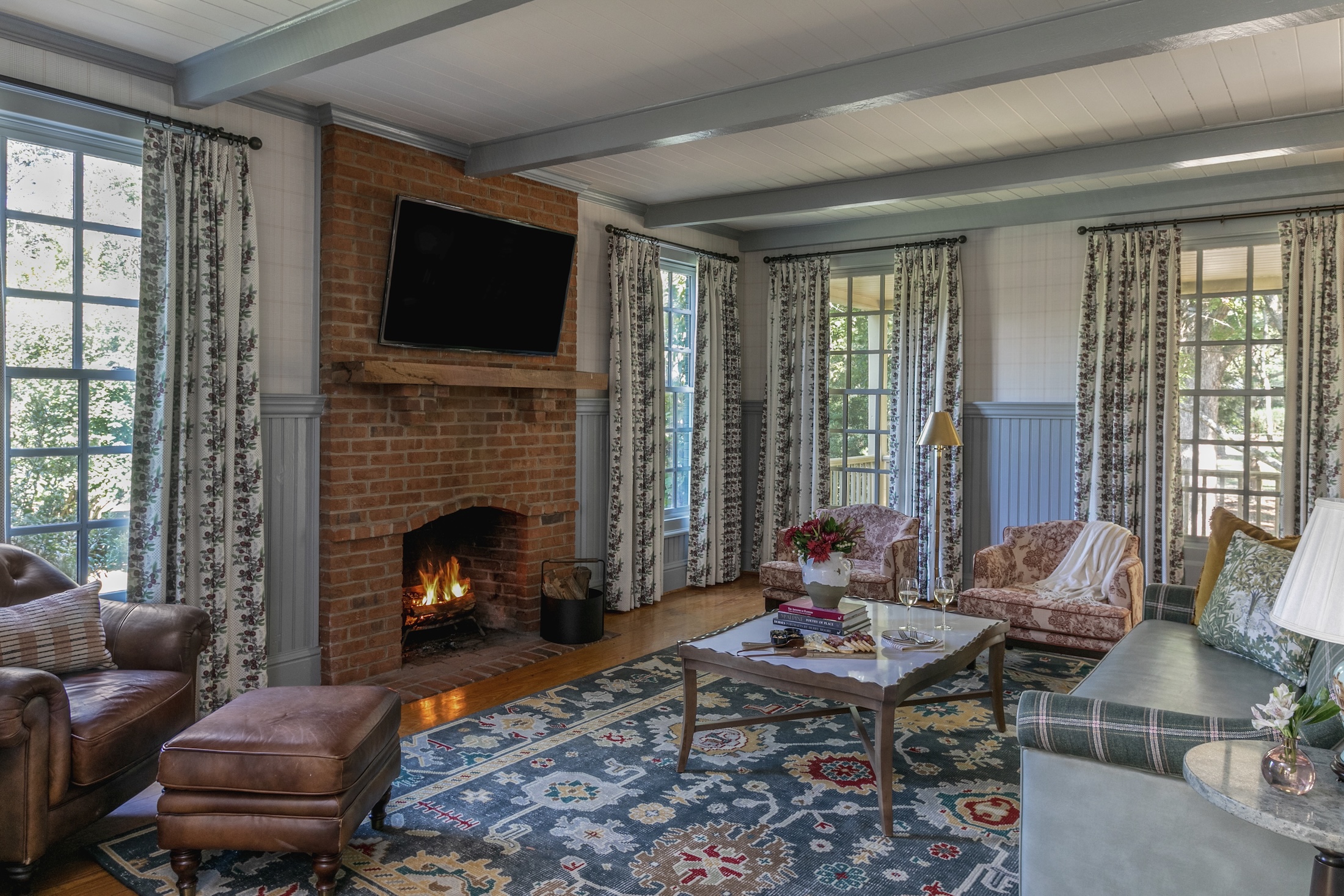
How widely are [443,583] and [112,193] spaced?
2823 millimetres

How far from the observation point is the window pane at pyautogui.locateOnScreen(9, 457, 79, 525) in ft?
11.9

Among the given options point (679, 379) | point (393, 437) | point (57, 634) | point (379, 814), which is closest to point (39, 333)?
point (57, 634)

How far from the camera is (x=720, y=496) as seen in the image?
7.49 metres

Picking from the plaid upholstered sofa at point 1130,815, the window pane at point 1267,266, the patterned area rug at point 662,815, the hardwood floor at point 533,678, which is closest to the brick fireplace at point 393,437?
the hardwood floor at point 533,678

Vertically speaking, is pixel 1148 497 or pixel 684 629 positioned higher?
pixel 1148 497

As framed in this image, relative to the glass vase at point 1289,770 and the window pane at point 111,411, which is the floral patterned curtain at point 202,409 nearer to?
the window pane at point 111,411

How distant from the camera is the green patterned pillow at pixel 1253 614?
3238 millimetres

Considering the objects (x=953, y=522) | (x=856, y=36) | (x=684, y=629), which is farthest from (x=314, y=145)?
(x=953, y=522)

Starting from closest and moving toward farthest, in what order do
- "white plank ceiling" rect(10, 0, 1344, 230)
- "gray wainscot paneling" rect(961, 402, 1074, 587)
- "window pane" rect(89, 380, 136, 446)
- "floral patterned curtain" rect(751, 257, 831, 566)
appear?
1. "white plank ceiling" rect(10, 0, 1344, 230)
2. "window pane" rect(89, 380, 136, 446)
3. "gray wainscot paneling" rect(961, 402, 1074, 587)
4. "floral patterned curtain" rect(751, 257, 831, 566)

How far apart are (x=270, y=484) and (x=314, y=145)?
1693 mm

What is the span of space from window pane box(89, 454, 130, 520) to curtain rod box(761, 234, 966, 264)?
513 cm

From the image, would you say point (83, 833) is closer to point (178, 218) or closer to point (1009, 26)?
point (178, 218)

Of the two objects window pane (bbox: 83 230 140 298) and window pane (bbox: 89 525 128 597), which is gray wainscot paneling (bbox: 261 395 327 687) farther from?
window pane (bbox: 83 230 140 298)

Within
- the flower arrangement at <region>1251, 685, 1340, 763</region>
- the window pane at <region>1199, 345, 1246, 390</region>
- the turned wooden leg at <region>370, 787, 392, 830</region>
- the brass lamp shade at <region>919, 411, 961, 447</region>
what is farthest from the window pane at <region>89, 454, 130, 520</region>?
the window pane at <region>1199, 345, 1246, 390</region>
